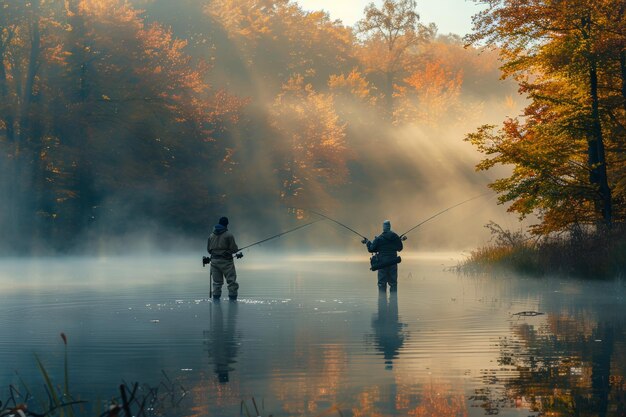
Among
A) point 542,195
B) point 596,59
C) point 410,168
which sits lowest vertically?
point 542,195

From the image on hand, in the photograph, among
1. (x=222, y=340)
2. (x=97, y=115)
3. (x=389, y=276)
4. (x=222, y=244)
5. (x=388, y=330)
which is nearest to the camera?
(x=222, y=340)

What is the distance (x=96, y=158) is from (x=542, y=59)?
2962 centimetres

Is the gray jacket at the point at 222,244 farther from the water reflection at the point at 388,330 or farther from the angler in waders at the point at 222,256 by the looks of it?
the water reflection at the point at 388,330

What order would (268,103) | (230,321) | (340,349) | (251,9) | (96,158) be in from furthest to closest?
(251,9) < (268,103) < (96,158) < (230,321) < (340,349)

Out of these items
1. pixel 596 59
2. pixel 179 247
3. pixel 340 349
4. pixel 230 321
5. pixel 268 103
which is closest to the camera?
pixel 340 349

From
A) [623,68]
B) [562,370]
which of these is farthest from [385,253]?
[562,370]

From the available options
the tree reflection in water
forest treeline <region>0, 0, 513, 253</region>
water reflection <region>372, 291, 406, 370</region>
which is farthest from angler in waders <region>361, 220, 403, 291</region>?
forest treeline <region>0, 0, 513, 253</region>

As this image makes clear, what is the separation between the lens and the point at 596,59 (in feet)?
91.6

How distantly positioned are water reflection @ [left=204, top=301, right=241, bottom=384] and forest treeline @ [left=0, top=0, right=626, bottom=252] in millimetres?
10178

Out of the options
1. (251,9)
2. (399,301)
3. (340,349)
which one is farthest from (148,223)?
(340,349)

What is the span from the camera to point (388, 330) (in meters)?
17.4

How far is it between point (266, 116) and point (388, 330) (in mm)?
47207

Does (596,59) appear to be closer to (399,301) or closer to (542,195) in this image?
(542,195)

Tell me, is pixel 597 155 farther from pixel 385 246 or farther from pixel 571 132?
pixel 385 246
